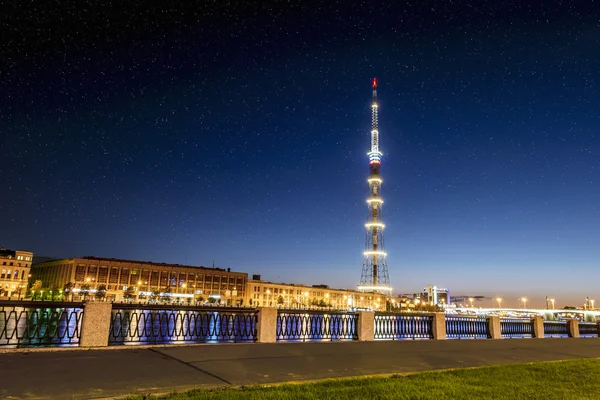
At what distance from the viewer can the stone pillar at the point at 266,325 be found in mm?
14953

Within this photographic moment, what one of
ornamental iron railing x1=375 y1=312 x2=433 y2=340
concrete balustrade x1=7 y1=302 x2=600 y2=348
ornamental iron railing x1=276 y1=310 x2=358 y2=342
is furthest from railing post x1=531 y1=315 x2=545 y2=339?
ornamental iron railing x1=276 y1=310 x2=358 y2=342

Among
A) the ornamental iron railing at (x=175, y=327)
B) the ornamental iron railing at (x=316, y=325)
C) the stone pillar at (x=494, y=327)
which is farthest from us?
the stone pillar at (x=494, y=327)

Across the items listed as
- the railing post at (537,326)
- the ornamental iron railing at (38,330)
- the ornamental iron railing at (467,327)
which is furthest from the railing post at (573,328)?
the ornamental iron railing at (38,330)

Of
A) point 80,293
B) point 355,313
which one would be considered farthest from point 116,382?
point 80,293

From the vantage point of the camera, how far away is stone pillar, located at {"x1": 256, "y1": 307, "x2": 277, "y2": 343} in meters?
15.0

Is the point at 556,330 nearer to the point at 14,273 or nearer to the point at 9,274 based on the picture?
the point at 9,274

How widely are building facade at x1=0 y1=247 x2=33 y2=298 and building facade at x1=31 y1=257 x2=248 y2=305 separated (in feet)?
30.6

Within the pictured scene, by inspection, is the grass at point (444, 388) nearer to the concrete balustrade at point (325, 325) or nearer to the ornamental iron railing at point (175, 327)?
the ornamental iron railing at point (175, 327)

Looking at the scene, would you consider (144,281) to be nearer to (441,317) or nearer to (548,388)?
(441,317)

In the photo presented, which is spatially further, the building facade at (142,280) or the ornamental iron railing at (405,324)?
the building facade at (142,280)

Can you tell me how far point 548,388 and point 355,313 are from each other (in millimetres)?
10031

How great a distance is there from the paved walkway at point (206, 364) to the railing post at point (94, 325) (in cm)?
78

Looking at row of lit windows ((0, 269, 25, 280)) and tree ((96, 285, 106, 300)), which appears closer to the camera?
tree ((96, 285, 106, 300))

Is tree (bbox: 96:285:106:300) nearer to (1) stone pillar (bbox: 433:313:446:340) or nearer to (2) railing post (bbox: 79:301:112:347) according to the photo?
(1) stone pillar (bbox: 433:313:446:340)
